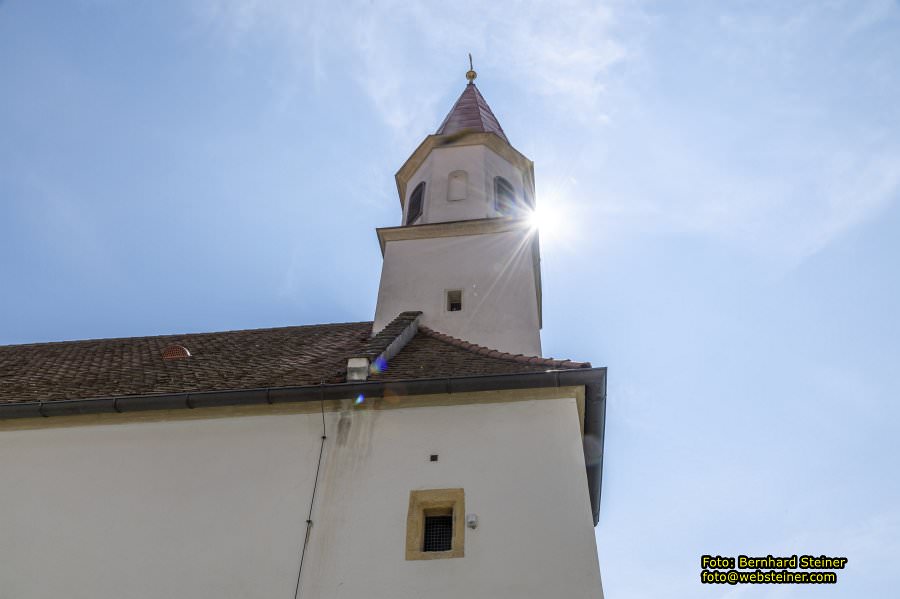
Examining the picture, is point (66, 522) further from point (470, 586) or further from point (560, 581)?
point (560, 581)

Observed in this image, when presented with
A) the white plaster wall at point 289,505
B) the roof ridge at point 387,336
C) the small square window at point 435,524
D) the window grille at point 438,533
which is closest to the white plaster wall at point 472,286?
the roof ridge at point 387,336

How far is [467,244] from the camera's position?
13.4 metres

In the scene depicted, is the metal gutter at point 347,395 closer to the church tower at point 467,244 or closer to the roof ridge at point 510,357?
the roof ridge at point 510,357

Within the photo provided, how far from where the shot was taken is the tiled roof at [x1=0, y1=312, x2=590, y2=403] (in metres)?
8.68

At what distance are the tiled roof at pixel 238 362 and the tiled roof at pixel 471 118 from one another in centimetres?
550

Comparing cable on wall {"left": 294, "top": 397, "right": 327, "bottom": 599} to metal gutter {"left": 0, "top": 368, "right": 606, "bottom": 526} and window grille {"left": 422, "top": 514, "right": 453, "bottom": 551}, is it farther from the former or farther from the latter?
window grille {"left": 422, "top": 514, "right": 453, "bottom": 551}

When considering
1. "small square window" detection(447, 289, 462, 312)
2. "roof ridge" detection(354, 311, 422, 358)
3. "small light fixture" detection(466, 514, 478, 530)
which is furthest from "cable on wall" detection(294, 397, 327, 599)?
"small square window" detection(447, 289, 462, 312)

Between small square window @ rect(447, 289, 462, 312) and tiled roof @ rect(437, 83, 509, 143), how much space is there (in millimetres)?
4810

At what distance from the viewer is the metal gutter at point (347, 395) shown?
7.83 m

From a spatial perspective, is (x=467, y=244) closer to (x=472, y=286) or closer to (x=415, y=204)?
(x=472, y=286)

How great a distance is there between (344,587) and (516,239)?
26.4 ft

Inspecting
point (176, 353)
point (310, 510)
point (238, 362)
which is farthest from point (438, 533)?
point (176, 353)

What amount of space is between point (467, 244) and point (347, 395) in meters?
5.92

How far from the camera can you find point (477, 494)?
713 cm
